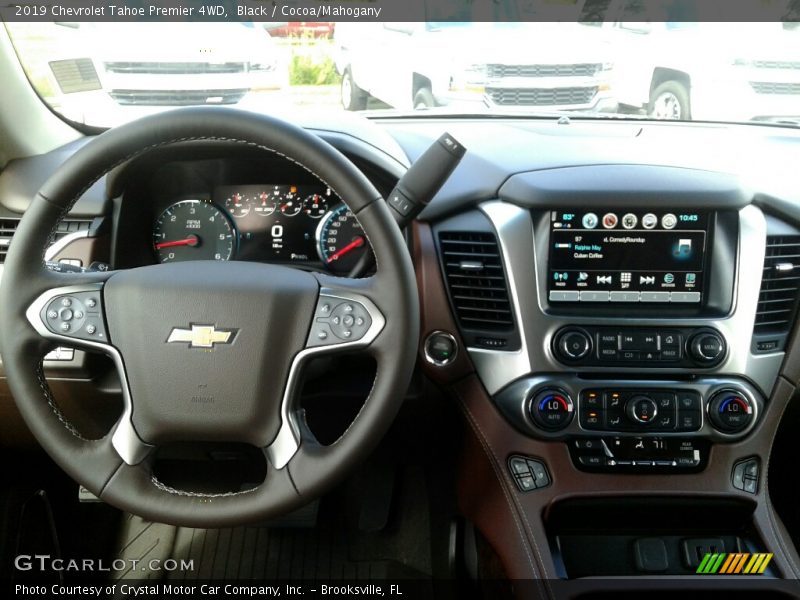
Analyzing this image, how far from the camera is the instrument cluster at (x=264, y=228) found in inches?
76.2

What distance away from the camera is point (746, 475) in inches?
73.8

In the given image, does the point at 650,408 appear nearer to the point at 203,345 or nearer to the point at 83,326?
the point at 203,345

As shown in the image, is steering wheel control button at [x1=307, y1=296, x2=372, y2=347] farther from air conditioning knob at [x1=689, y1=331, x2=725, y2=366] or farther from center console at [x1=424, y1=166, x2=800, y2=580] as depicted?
air conditioning knob at [x1=689, y1=331, x2=725, y2=366]

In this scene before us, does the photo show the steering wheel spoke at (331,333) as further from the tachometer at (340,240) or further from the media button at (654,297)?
the media button at (654,297)

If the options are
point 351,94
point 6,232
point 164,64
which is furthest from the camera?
point 351,94

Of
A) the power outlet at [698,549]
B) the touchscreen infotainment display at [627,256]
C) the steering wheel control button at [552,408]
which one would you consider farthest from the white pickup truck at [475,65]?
the power outlet at [698,549]

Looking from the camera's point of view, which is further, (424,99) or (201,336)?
(424,99)

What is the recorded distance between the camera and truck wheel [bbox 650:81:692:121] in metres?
2.31

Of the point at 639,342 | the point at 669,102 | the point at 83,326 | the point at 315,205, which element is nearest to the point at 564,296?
the point at 639,342

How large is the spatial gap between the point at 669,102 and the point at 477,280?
0.91m

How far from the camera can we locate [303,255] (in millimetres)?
1987
